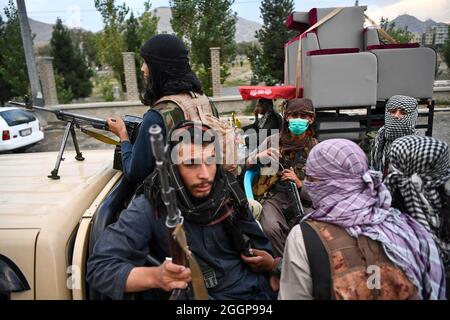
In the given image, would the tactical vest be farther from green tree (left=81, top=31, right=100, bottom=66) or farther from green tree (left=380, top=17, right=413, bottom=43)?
green tree (left=81, top=31, right=100, bottom=66)

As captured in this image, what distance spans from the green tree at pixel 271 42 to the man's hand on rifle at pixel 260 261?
49.6 feet

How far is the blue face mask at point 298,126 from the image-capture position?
2.64 meters

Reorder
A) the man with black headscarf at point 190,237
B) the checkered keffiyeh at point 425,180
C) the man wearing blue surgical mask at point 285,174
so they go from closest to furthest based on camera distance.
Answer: the man with black headscarf at point 190,237, the checkered keffiyeh at point 425,180, the man wearing blue surgical mask at point 285,174

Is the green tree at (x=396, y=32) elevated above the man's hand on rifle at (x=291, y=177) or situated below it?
above

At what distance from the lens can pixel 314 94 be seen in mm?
3711

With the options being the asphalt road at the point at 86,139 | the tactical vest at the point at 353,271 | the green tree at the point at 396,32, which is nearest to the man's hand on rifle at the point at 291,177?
the tactical vest at the point at 353,271

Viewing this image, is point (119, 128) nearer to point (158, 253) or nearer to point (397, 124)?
point (158, 253)

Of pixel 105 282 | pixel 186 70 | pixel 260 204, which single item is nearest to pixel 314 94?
pixel 260 204

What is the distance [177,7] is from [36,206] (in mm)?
16434

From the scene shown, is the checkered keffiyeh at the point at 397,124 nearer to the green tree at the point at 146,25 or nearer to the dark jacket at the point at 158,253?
the dark jacket at the point at 158,253

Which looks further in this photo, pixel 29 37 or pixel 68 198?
pixel 29 37

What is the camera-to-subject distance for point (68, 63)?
771 inches

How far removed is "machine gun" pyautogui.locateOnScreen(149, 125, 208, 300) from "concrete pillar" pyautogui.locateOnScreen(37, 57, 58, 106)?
1556cm
